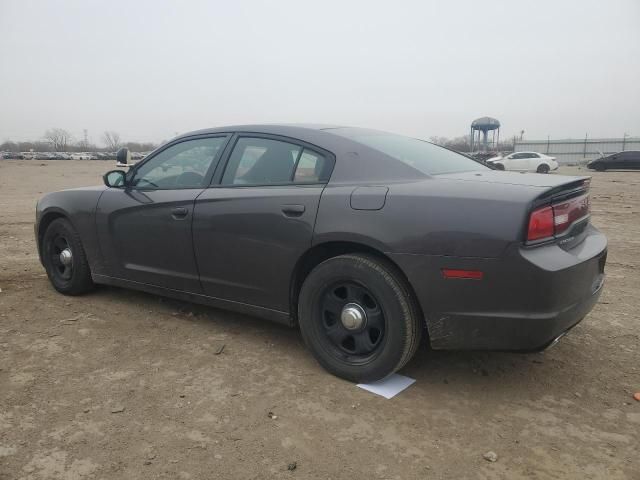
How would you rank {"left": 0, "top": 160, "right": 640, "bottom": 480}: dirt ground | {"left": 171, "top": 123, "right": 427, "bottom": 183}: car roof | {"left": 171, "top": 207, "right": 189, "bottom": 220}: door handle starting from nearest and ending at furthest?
{"left": 0, "top": 160, "right": 640, "bottom": 480}: dirt ground, {"left": 171, "top": 123, "right": 427, "bottom": 183}: car roof, {"left": 171, "top": 207, "right": 189, "bottom": 220}: door handle

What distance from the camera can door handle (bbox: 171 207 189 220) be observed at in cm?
362

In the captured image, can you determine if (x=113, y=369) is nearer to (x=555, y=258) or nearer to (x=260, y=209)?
(x=260, y=209)

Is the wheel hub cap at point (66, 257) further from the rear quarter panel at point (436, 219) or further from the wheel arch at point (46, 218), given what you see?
the rear quarter panel at point (436, 219)

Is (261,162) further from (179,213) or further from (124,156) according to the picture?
(124,156)

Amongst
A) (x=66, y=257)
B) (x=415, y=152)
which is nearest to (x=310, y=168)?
(x=415, y=152)

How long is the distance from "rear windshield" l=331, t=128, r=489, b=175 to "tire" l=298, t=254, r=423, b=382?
0.70 metres

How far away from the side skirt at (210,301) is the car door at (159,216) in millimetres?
44

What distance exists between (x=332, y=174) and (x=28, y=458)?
6.74ft

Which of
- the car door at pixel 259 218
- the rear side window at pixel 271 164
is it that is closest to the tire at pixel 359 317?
the car door at pixel 259 218

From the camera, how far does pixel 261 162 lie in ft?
11.3

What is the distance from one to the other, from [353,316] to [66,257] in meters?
2.95

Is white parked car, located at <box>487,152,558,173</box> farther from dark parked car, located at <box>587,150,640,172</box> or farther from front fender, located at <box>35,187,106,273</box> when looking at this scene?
front fender, located at <box>35,187,106,273</box>

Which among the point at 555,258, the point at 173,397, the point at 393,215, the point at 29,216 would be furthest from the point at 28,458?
the point at 29,216

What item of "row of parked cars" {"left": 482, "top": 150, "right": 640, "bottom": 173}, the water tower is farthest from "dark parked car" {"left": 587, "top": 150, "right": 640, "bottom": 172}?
the water tower
